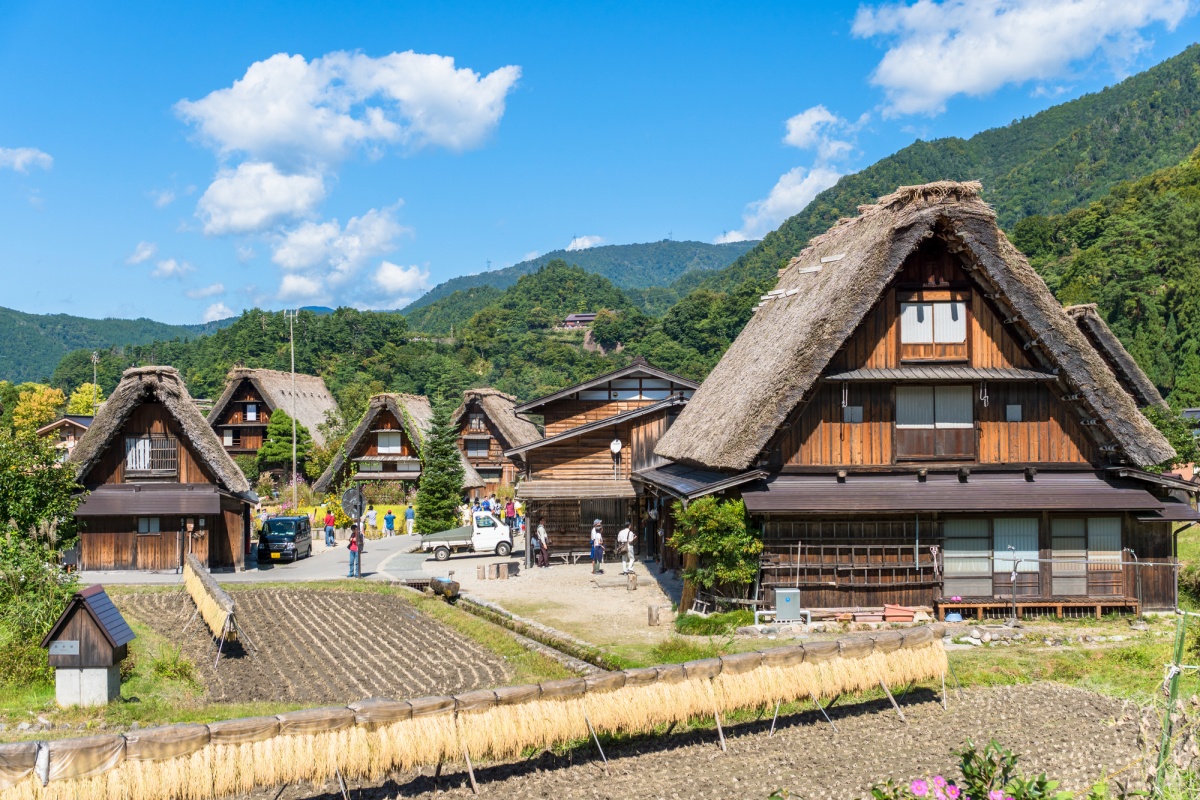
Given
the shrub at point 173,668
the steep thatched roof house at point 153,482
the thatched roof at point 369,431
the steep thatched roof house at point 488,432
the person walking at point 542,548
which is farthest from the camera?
the steep thatched roof house at point 488,432

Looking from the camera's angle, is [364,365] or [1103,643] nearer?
[1103,643]

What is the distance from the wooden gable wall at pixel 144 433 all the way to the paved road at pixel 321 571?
9.67 ft

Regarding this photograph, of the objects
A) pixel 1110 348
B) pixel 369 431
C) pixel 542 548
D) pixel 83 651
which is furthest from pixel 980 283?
pixel 369 431

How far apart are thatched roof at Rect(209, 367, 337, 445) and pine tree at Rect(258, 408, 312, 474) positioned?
165 cm

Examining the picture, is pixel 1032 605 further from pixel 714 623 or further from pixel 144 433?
pixel 144 433

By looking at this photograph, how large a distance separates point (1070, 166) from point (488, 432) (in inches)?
4542

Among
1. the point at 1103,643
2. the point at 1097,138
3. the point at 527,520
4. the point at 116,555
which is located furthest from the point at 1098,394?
the point at 1097,138

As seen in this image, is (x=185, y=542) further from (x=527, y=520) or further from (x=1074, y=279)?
(x=1074, y=279)

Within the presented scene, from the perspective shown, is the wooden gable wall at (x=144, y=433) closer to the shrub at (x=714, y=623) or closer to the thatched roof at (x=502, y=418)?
the shrub at (x=714, y=623)

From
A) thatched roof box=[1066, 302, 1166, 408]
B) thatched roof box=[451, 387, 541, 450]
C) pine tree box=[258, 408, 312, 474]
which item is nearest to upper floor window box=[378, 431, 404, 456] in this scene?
thatched roof box=[451, 387, 541, 450]

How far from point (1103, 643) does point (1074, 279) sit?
58.4 m

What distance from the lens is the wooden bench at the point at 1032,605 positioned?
18.5 m

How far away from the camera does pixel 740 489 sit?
61.2ft

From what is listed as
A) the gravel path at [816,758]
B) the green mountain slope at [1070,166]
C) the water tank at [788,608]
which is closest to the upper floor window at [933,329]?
the water tank at [788,608]
